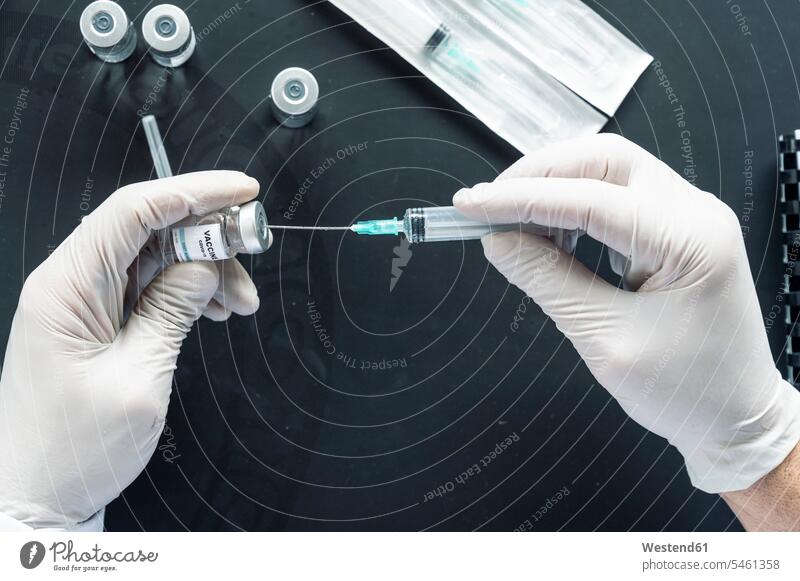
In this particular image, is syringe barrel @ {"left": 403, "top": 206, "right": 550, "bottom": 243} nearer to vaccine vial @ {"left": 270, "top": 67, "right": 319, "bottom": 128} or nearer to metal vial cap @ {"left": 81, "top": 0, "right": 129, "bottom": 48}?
vaccine vial @ {"left": 270, "top": 67, "right": 319, "bottom": 128}

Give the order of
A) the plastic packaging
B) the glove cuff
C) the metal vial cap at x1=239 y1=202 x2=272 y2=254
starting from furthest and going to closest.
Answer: the plastic packaging < the glove cuff < the metal vial cap at x1=239 y1=202 x2=272 y2=254

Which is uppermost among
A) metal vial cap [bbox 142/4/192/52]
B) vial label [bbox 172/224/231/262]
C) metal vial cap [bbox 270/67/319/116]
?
metal vial cap [bbox 270/67/319/116]

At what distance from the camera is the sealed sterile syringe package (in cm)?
131

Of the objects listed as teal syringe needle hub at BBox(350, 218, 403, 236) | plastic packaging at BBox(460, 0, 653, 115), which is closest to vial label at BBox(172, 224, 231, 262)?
teal syringe needle hub at BBox(350, 218, 403, 236)

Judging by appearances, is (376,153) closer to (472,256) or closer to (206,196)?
(472,256)

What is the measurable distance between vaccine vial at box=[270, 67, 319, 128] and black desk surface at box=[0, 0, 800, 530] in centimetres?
6

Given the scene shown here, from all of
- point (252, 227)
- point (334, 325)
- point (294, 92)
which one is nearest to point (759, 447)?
point (334, 325)

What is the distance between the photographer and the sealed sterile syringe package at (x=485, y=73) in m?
1.31

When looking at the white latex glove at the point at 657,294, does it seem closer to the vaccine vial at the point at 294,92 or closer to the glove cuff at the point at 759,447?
the glove cuff at the point at 759,447

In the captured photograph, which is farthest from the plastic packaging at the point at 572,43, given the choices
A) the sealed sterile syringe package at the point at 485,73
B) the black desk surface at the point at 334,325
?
the black desk surface at the point at 334,325

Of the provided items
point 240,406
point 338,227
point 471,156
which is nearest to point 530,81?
point 471,156

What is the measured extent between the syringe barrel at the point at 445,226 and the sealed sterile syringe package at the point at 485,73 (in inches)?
12.2

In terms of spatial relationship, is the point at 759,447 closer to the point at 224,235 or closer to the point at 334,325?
the point at 334,325
